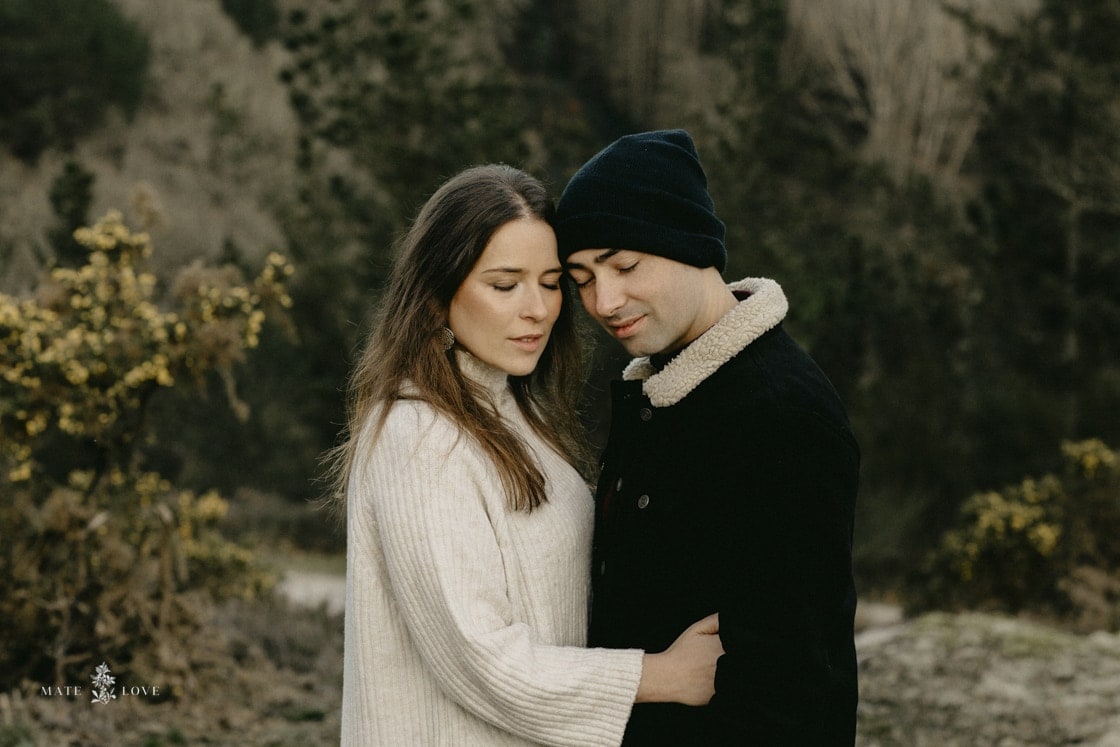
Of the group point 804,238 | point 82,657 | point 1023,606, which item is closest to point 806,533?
point 82,657

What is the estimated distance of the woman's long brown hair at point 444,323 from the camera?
7.14 ft

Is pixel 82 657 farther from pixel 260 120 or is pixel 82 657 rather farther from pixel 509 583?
pixel 260 120

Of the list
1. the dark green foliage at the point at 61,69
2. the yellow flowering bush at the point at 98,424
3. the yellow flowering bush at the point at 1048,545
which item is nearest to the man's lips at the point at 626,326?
the yellow flowering bush at the point at 98,424

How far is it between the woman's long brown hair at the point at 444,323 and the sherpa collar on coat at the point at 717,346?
303 mm

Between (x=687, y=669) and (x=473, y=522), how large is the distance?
17.8 inches

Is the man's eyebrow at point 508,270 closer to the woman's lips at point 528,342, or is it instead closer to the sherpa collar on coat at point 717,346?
the woman's lips at point 528,342

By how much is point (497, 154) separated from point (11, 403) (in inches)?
Result: 259

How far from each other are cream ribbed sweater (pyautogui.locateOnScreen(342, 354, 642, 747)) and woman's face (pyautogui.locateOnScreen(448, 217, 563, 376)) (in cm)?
22

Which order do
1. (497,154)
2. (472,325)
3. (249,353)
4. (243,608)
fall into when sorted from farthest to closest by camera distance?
1. (249,353)
2. (497,154)
3. (243,608)
4. (472,325)

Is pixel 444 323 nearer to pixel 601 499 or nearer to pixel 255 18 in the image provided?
pixel 601 499

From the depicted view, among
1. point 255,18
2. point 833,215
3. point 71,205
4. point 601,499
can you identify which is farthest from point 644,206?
point 255,18

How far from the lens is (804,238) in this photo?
15.6 metres

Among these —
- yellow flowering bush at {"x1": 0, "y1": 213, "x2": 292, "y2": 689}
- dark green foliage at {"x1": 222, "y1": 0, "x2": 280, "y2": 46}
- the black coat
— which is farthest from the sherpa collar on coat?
dark green foliage at {"x1": 222, "y1": 0, "x2": 280, "y2": 46}

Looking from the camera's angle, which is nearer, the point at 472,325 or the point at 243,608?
the point at 472,325
